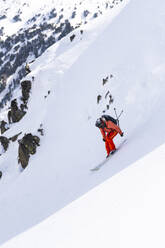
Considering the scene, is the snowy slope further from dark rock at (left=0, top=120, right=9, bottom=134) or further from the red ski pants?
dark rock at (left=0, top=120, right=9, bottom=134)

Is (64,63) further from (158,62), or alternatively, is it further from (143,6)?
(158,62)

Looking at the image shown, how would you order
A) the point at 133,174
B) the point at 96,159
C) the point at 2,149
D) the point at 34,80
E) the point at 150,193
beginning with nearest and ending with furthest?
the point at 150,193
the point at 133,174
the point at 96,159
the point at 2,149
the point at 34,80

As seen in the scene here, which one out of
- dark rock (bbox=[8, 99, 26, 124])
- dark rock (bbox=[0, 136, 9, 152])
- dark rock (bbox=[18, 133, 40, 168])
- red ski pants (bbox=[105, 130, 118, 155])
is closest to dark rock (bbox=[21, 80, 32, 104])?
dark rock (bbox=[8, 99, 26, 124])

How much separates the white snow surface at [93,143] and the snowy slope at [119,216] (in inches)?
1.1

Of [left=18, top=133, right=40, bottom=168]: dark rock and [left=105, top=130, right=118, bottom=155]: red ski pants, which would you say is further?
[left=18, top=133, right=40, bottom=168]: dark rock

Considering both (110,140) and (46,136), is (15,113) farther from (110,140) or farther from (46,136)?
(110,140)

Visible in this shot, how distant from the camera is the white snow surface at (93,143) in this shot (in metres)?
6.55

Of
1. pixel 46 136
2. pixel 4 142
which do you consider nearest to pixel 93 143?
pixel 46 136

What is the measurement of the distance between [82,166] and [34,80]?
2794cm

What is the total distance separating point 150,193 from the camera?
20.5ft

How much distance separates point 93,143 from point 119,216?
11701 millimetres

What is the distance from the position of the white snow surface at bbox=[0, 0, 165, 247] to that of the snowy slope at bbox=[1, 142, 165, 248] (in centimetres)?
3

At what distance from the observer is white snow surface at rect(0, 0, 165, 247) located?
21.5 feet

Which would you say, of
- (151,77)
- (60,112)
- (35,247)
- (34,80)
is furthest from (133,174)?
(34,80)
